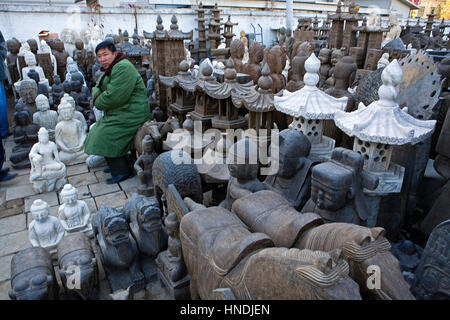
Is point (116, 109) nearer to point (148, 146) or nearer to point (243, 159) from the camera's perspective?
point (148, 146)

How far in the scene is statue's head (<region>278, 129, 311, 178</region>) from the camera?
7.95ft

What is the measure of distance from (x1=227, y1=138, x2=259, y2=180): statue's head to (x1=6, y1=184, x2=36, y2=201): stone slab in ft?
9.78

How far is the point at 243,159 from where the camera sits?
93.6 inches

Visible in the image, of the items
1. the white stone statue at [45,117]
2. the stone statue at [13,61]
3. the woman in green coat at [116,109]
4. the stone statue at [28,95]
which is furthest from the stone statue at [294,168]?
the stone statue at [13,61]

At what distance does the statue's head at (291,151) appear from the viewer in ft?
7.95

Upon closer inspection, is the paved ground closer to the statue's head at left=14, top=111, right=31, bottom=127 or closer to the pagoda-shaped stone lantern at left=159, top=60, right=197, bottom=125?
the statue's head at left=14, top=111, right=31, bottom=127

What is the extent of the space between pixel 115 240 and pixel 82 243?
283mm

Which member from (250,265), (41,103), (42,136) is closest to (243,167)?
(250,265)

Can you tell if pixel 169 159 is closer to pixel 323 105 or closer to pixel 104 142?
pixel 323 105

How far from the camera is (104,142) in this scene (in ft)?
14.1

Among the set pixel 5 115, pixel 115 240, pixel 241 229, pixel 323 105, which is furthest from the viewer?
pixel 5 115

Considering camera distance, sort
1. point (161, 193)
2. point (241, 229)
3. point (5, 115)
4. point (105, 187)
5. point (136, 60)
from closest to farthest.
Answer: point (241, 229) → point (161, 193) → point (105, 187) → point (5, 115) → point (136, 60)

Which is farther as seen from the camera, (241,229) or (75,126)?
(75,126)

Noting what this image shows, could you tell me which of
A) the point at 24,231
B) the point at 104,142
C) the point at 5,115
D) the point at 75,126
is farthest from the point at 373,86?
the point at 5,115
